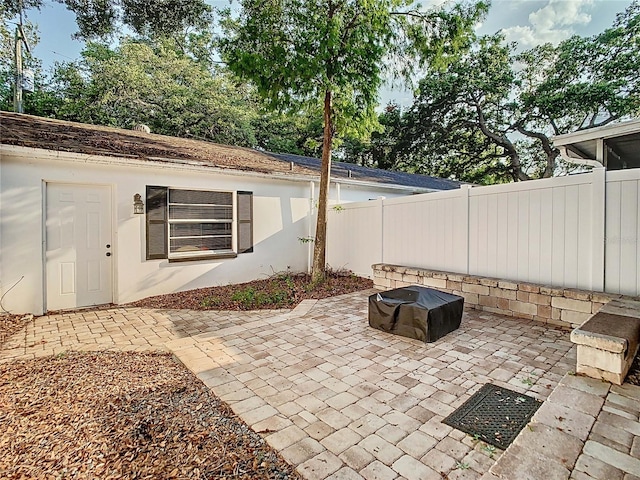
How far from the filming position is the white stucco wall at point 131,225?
493 centimetres

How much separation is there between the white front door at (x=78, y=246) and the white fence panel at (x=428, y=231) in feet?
17.5

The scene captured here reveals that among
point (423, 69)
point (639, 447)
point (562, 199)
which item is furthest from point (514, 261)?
point (423, 69)

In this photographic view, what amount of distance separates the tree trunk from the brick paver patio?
1.75m

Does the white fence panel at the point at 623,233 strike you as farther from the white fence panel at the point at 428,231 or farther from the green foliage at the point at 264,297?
the green foliage at the point at 264,297

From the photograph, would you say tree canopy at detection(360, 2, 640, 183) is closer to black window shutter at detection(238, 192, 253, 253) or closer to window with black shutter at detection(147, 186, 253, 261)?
black window shutter at detection(238, 192, 253, 253)

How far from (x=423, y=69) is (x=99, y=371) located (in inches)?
311

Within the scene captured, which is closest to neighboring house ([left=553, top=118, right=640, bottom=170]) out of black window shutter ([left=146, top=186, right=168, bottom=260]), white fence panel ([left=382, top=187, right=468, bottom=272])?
white fence panel ([left=382, top=187, right=468, bottom=272])

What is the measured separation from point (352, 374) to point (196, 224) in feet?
16.2

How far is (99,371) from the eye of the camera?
3127 millimetres

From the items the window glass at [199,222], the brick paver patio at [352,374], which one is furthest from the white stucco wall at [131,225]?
the brick paver patio at [352,374]

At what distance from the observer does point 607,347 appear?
252 cm

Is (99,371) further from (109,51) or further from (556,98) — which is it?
(556,98)

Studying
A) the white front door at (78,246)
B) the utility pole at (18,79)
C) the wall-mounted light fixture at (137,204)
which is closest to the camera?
the white front door at (78,246)

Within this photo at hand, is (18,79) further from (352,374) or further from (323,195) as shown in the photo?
(352,374)
